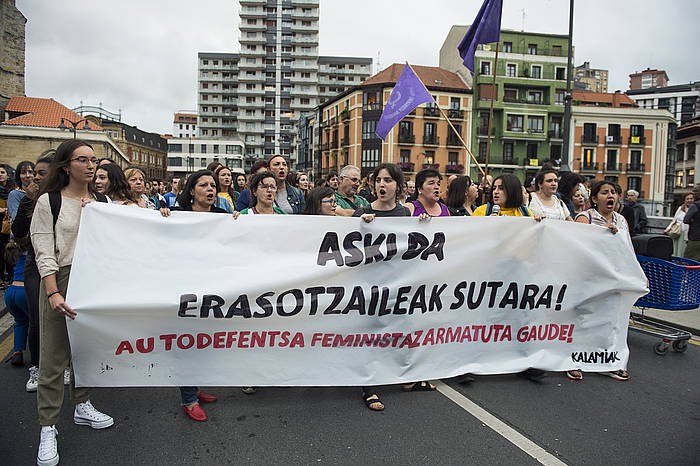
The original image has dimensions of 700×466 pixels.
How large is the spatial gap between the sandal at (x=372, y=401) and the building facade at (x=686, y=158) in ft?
207

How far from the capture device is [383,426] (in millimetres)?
3518

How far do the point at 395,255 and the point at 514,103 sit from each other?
178ft

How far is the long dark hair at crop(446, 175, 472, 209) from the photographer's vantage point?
234 inches

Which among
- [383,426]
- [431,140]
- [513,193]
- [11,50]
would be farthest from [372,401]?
[11,50]

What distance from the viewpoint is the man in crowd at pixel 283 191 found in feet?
19.2

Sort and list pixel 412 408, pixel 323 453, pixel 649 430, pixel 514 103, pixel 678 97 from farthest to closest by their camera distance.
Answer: pixel 678 97
pixel 514 103
pixel 412 408
pixel 649 430
pixel 323 453

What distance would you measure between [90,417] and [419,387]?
2.45 meters

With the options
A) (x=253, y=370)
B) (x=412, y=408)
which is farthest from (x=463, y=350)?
(x=253, y=370)

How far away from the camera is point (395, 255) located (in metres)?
4.08

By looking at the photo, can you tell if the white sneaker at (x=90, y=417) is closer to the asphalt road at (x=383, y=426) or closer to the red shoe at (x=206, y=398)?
the asphalt road at (x=383, y=426)

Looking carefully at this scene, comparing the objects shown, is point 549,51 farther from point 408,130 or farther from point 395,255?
point 395,255

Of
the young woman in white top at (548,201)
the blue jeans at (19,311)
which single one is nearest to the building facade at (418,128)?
the young woman in white top at (548,201)

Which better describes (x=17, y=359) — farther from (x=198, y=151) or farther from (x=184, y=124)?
(x=184, y=124)

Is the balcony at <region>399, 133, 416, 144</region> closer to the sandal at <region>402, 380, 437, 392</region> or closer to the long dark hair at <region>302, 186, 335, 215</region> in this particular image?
the long dark hair at <region>302, 186, 335, 215</region>
